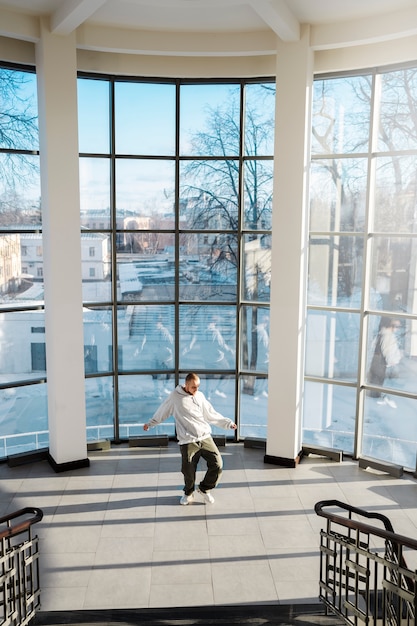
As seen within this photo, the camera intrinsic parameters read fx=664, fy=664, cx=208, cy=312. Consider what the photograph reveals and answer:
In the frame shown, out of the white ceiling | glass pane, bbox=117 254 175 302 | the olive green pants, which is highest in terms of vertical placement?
the white ceiling

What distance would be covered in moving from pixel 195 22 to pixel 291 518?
569cm

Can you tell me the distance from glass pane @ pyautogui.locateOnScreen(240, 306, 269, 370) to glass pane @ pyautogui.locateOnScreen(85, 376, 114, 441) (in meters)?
1.92

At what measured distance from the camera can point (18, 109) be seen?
26.8ft

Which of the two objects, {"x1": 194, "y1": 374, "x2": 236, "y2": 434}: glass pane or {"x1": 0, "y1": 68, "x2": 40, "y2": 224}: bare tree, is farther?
{"x1": 194, "y1": 374, "x2": 236, "y2": 434}: glass pane

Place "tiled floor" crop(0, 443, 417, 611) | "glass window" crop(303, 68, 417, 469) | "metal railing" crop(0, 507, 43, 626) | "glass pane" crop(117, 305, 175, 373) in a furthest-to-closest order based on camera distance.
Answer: "glass pane" crop(117, 305, 175, 373) → "glass window" crop(303, 68, 417, 469) → "tiled floor" crop(0, 443, 417, 611) → "metal railing" crop(0, 507, 43, 626)

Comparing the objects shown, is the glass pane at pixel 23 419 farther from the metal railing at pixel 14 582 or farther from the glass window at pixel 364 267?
the metal railing at pixel 14 582

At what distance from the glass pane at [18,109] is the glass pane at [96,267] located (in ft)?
4.61

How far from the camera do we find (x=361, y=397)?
8.62m

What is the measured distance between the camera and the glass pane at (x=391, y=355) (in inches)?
321

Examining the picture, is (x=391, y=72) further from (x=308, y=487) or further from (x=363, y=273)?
(x=308, y=487)

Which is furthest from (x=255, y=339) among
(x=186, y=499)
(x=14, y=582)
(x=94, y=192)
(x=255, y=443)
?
(x=14, y=582)

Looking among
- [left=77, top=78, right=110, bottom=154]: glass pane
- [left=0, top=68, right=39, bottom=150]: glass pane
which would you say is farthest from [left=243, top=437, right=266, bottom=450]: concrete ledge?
[left=0, top=68, right=39, bottom=150]: glass pane

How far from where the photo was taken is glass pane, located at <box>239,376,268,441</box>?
929 centimetres

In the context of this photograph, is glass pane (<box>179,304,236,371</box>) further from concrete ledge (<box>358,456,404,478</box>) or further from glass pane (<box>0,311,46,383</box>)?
concrete ledge (<box>358,456,404,478</box>)
